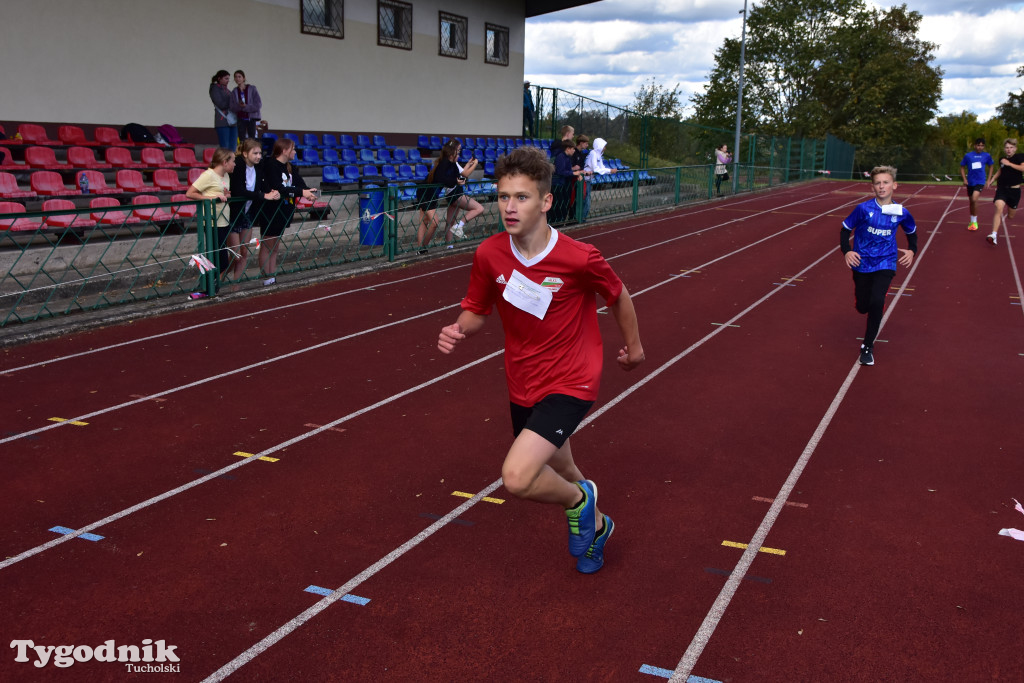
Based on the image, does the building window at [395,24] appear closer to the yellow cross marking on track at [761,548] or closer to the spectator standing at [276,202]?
the spectator standing at [276,202]

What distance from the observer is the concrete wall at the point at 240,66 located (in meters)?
14.3

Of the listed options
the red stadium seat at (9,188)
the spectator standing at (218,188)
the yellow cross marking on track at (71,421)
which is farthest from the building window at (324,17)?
the yellow cross marking on track at (71,421)

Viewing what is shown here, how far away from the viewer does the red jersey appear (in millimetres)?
3684

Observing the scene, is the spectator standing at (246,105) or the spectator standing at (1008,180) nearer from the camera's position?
the spectator standing at (246,105)

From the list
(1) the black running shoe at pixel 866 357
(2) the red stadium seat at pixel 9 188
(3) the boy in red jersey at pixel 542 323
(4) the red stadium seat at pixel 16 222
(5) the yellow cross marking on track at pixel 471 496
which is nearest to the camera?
(3) the boy in red jersey at pixel 542 323

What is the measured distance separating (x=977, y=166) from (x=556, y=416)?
19.0 metres

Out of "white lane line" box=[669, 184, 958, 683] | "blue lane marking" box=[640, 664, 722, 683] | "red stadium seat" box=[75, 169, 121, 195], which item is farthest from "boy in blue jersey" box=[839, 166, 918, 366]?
"red stadium seat" box=[75, 169, 121, 195]

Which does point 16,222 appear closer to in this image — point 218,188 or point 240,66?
point 218,188

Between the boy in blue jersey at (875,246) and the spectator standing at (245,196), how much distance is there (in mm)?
6815

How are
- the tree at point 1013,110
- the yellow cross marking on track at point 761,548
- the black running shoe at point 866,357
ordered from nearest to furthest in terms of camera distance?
1. the yellow cross marking on track at point 761,548
2. the black running shoe at point 866,357
3. the tree at point 1013,110

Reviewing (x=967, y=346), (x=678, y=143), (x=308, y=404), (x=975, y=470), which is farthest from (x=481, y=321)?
(x=678, y=143)

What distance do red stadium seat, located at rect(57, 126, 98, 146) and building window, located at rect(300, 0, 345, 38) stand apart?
20.3 ft

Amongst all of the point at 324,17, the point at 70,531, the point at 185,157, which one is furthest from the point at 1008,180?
the point at 70,531

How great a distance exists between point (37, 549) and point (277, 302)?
21.0 ft
